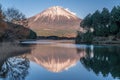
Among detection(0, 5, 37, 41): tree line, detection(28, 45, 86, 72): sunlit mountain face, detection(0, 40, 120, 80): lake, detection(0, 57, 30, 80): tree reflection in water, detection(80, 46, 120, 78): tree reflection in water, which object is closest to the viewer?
detection(0, 57, 30, 80): tree reflection in water

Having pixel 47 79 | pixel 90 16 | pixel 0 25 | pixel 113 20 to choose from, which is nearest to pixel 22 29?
pixel 0 25

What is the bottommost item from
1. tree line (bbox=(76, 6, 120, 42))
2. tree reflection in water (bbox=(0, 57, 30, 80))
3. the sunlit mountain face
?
the sunlit mountain face

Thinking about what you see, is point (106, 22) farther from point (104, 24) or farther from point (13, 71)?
point (13, 71)

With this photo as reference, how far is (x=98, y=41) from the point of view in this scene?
327 feet

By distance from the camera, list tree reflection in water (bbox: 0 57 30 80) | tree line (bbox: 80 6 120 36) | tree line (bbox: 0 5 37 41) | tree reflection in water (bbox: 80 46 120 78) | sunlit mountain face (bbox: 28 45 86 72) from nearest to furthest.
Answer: tree reflection in water (bbox: 0 57 30 80) → tree reflection in water (bbox: 80 46 120 78) → sunlit mountain face (bbox: 28 45 86 72) → tree line (bbox: 0 5 37 41) → tree line (bbox: 80 6 120 36)

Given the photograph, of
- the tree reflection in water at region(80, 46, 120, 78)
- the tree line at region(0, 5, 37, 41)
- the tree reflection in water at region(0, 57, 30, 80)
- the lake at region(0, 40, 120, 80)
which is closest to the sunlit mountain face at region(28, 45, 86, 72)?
the lake at region(0, 40, 120, 80)

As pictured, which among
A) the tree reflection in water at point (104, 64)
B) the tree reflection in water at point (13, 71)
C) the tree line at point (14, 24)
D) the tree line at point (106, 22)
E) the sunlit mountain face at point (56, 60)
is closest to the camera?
the tree reflection in water at point (13, 71)

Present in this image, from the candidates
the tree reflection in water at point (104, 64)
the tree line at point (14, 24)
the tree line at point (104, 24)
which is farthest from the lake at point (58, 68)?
the tree line at point (104, 24)

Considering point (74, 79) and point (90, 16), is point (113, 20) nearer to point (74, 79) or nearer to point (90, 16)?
point (90, 16)

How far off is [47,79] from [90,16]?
105909 mm

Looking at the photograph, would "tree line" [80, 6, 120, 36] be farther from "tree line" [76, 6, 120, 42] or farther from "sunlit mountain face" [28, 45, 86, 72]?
"sunlit mountain face" [28, 45, 86, 72]

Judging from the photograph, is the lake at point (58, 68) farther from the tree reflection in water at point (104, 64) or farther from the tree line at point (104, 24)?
the tree line at point (104, 24)

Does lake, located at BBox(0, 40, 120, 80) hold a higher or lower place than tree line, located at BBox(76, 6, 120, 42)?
lower

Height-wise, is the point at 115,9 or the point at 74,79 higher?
the point at 115,9
